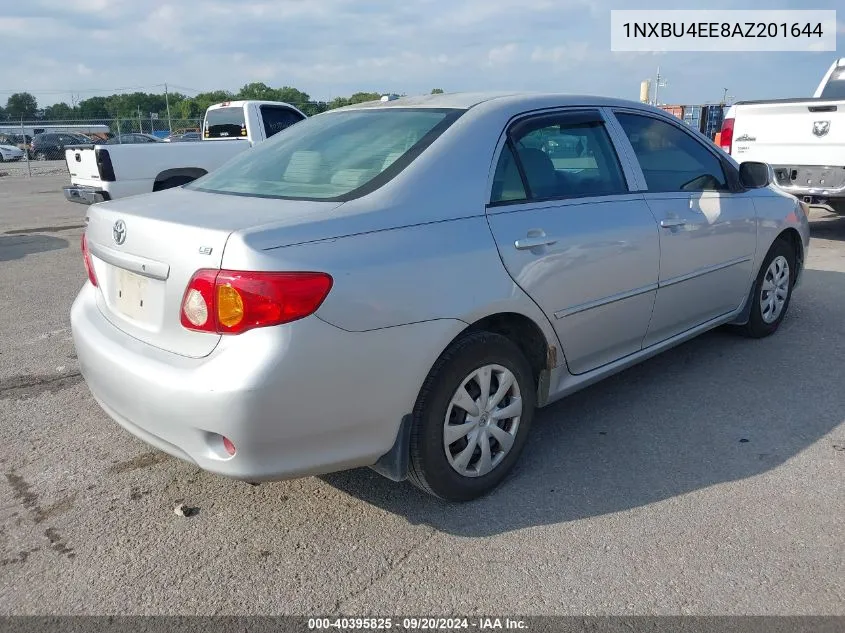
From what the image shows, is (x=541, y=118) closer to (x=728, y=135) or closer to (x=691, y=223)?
(x=691, y=223)

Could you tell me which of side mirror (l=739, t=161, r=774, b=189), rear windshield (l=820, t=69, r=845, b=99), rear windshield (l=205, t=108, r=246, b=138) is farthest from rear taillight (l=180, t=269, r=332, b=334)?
rear windshield (l=820, t=69, r=845, b=99)

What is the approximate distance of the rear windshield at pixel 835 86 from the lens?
11.0 metres

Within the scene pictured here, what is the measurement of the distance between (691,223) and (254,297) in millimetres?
2675

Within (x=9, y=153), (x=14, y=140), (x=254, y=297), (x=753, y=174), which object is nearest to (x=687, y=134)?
(x=753, y=174)

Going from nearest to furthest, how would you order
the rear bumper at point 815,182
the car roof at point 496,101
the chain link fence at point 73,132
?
the car roof at point 496,101, the rear bumper at point 815,182, the chain link fence at point 73,132

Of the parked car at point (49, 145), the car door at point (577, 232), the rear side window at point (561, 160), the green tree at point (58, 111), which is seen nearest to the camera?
the car door at point (577, 232)

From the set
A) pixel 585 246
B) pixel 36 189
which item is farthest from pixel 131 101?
pixel 585 246

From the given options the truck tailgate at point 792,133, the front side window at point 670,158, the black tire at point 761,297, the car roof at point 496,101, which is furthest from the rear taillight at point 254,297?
the truck tailgate at point 792,133

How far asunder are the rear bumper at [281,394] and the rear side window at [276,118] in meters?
10.0

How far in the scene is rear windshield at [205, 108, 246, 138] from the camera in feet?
39.8

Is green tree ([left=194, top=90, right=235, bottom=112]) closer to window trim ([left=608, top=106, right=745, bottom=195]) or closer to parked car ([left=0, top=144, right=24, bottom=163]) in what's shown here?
parked car ([left=0, top=144, right=24, bottom=163])

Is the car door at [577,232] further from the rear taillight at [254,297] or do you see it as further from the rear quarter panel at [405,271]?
the rear taillight at [254,297]

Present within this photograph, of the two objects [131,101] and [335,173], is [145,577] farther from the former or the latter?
[131,101]

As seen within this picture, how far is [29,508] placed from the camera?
3.00 m
